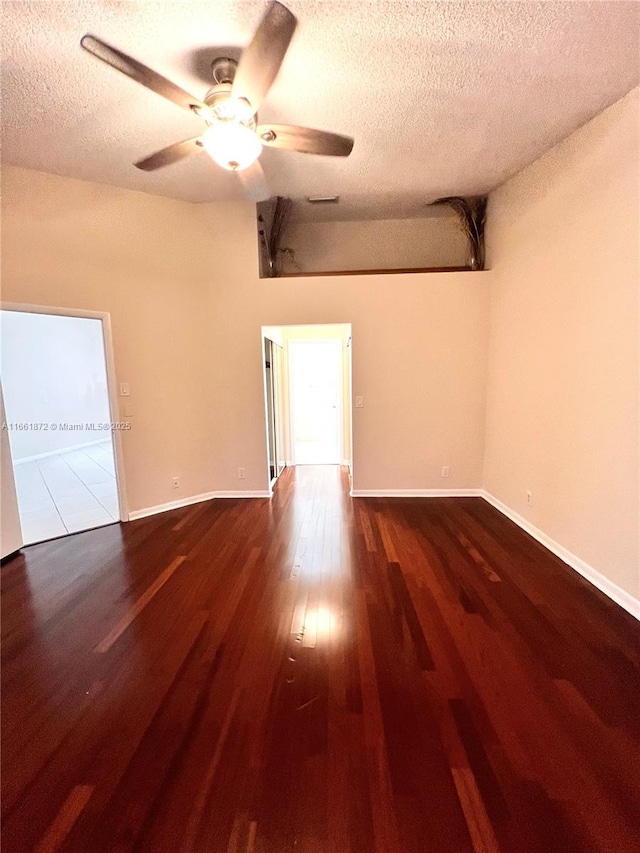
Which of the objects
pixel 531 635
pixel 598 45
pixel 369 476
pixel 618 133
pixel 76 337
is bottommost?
pixel 531 635

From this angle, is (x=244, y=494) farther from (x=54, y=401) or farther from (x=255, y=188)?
(x=54, y=401)

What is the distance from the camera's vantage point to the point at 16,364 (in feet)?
19.9

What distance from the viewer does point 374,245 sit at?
4.48m

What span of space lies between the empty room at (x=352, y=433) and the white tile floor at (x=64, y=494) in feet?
0.25

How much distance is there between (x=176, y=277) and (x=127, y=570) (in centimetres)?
288

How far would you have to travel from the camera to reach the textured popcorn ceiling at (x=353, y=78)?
172cm

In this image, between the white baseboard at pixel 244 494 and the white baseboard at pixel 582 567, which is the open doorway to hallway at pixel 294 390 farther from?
the white baseboard at pixel 582 567

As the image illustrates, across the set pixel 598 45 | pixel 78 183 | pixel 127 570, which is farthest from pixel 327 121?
pixel 127 570

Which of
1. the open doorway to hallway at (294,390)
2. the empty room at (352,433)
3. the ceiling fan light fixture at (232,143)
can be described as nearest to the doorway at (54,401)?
the empty room at (352,433)

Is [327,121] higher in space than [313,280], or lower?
Result: higher

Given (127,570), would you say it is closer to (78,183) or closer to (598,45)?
(78,183)

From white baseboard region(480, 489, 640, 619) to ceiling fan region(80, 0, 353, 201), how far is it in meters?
3.11

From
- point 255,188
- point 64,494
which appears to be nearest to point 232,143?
point 255,188

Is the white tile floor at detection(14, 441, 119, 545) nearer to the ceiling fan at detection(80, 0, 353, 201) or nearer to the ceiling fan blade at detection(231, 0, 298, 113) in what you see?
the ceiling fan at detection(80, 0, 353, 201)
